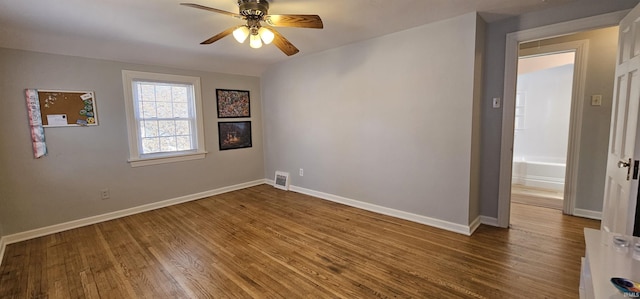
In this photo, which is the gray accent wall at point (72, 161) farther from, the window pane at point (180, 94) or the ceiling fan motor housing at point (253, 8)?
the ceiling fan motor housing at point (253, 8)

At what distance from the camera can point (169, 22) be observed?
8.50ft

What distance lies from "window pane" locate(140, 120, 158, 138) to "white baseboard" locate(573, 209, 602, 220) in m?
5.64

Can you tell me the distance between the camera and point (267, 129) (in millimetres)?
5082

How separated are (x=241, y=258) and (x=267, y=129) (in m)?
2.99

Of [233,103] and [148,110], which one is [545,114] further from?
[148,110]

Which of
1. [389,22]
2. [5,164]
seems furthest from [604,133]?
[5,164]

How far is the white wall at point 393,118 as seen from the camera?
9.11 feet

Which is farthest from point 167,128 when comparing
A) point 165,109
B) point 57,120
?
point 57,120

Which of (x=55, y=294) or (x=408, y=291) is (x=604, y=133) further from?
(x=55, y=294)

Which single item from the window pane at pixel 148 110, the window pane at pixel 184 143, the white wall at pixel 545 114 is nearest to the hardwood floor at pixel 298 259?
the window pane at pixel 184 143

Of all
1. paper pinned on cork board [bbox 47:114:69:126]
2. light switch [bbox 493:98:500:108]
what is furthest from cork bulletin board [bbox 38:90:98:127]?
light switch [bbox 493:98:500:108]

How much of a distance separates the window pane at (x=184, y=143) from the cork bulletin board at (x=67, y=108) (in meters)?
1.05

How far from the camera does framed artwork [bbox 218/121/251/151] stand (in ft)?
15.1

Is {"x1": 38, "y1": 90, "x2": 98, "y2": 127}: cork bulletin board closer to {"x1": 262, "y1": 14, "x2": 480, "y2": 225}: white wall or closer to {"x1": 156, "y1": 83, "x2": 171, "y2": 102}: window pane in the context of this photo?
{"x1": 156, "y1": 83, "x2": 171, "y2": 102}: window pane
